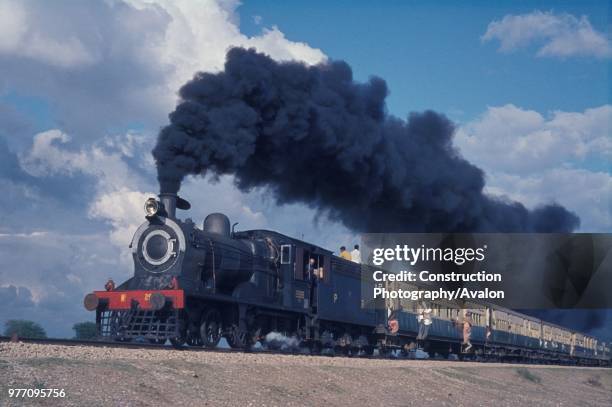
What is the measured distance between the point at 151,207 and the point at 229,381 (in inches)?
230

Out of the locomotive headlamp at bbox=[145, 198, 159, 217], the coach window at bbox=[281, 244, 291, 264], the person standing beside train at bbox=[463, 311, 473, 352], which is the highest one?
the locomotive headlamp at bbox=[145, 198, 159, 217]

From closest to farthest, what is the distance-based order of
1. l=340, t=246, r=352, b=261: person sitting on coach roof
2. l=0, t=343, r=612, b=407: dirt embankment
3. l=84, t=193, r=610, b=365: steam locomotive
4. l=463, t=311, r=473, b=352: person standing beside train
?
l=0, t=343, r=612, b=407: dirt embankment
l=84, t=193, r=610, b=365: steam locomotive
l=340, t=246, r=352, b=261: person sitting on coach roof
l=463, t=311, r=473, b=352: person standing beside train

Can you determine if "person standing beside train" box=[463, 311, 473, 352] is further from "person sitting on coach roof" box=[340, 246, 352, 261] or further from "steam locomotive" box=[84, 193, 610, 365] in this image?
"person sitting on coach roof" box=[340, 246, 352, 261]

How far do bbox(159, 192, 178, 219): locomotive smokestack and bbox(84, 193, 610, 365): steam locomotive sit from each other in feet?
0.08

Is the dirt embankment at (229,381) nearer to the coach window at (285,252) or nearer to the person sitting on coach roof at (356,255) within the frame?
the coach window at (285,252)

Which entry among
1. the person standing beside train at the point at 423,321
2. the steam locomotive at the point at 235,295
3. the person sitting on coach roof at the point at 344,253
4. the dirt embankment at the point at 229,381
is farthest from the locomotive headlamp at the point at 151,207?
the person standing beside train at the point at 423,321

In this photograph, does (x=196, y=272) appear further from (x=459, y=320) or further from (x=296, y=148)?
(x=459, y=320)

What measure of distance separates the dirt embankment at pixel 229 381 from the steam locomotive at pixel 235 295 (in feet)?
5.98

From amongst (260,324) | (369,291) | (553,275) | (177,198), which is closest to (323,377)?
(260,324)

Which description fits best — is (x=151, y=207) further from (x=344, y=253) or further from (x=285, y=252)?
(x=344, y=253)

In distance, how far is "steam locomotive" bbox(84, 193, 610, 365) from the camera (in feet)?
48.6

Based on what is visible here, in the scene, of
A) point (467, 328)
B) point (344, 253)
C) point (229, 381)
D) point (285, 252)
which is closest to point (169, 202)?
point (285, 252)

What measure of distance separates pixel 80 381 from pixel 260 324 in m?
8.88

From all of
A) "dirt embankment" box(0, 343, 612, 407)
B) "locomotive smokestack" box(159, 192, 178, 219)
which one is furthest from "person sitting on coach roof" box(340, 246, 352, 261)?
"locomotive smokestack" box(159, 192, 178, 219)
